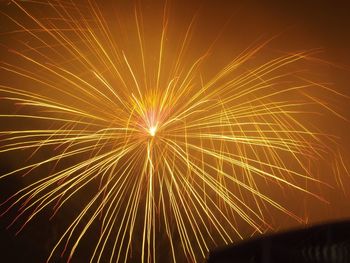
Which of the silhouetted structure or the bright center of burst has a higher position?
the bright center of burst

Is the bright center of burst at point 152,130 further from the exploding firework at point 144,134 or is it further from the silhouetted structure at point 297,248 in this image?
the silhouetted structure at point 297,248

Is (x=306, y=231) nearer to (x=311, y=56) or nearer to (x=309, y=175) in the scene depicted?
(x=309, y=175)

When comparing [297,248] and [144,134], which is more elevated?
[144,134]

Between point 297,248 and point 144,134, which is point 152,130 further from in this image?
point 297,248

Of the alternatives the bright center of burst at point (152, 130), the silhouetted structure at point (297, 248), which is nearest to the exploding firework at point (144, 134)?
the bright center of burst at point (152, 130)

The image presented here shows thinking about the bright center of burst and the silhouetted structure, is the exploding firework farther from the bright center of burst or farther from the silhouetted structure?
the silhouetted structure

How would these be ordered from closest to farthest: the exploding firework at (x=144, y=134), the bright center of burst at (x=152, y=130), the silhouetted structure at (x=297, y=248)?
the silhouetted structure at (x=297, y=248), the exploding firework at (x=144, y=134), the bright center of burst at (x=152, y=130)

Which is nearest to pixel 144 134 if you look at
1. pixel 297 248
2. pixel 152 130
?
pixel 152 130

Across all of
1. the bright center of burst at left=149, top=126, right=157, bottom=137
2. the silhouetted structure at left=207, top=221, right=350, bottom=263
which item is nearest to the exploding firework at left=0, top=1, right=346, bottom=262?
the bright center of burst at left=149, top=126, right=157, bottom=137
